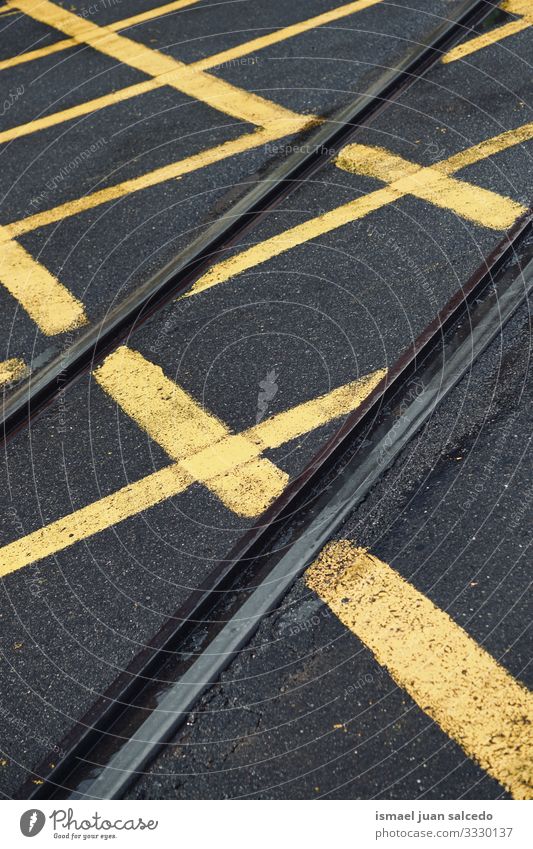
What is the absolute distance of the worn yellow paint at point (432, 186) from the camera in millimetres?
4445

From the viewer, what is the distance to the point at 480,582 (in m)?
2.96

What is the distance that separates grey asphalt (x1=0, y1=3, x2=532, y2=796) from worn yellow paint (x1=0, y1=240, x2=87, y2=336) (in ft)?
0.22

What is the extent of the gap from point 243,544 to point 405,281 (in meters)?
1.60

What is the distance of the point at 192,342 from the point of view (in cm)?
405

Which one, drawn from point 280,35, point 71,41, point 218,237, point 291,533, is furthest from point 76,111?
point 291,533

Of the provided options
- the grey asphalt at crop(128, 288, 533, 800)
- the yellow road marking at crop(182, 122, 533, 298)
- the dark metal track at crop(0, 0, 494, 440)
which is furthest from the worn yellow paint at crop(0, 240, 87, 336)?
the grey asphalt at crop(128, 288, 533, 800)

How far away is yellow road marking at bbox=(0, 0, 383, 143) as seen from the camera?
19.1 feet

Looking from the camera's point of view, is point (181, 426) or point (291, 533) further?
point (181, 426)

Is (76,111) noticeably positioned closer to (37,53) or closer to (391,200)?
(37,53)

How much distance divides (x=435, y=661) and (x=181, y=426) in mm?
1441

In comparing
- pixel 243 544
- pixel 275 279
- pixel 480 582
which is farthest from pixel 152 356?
pixel 480 582
